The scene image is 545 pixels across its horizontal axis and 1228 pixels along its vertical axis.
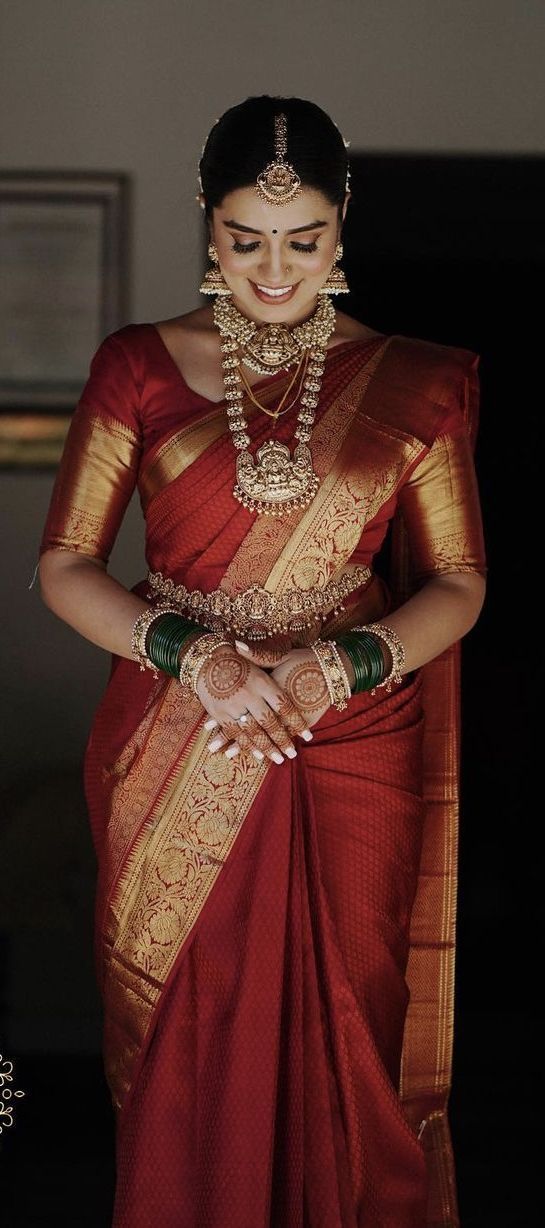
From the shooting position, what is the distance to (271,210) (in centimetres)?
190

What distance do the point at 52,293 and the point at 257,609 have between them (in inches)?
54.5

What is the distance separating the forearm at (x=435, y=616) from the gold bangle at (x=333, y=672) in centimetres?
7

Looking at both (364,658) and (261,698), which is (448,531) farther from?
(261,698)

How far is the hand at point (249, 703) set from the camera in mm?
1854

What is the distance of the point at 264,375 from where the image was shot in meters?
2.03

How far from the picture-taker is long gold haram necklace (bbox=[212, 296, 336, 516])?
196 centimetres

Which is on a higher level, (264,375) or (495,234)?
(495,234)

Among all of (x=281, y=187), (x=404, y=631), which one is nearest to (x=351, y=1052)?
(x=404, y=631)

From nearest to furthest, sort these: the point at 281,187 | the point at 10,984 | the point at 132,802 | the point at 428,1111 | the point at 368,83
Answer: the point at 281,187
the point at 132,802
the point at 428,1111
the point at 368,83
the point at 10,984

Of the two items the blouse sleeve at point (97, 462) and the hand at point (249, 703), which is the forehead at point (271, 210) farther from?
the hand at point (249, 703)

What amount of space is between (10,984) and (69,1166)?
534 mm

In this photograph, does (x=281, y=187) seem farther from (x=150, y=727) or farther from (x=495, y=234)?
(x=495, y=234)

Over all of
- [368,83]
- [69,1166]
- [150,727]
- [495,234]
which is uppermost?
[368,83]

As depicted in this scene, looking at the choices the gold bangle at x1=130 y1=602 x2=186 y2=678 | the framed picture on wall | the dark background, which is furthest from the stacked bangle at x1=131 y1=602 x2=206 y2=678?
the framed picture on wall
